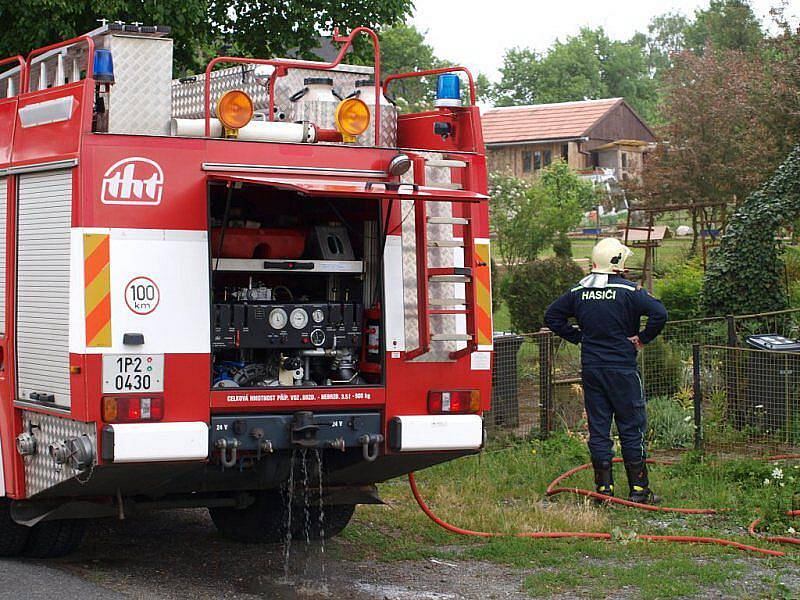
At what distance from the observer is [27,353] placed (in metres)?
7.25

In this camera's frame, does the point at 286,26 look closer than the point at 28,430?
No

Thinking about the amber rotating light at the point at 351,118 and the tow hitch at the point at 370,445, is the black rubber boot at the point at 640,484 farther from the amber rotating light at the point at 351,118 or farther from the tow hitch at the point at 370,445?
the amber rotating light at the point at 351,118

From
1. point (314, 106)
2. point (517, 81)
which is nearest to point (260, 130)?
point (314, 106)

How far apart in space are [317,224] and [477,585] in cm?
232

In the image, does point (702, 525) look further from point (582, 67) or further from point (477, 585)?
point (582, 67)

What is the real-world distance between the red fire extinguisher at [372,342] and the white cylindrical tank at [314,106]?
4.02 ft

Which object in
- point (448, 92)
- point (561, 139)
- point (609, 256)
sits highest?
point (561, 139)

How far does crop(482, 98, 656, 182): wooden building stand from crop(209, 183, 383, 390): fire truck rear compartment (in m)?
41.4

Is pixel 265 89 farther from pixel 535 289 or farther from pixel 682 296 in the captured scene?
pixel 682 296

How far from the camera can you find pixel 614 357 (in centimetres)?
933

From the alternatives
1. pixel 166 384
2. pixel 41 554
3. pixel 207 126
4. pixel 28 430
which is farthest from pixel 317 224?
pixel 41 554

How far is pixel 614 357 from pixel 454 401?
2.22 metres

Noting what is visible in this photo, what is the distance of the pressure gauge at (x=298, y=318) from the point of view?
7.25 m

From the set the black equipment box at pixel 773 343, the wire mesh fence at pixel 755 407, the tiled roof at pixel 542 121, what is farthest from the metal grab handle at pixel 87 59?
the tiled roof at pixel 542 121
